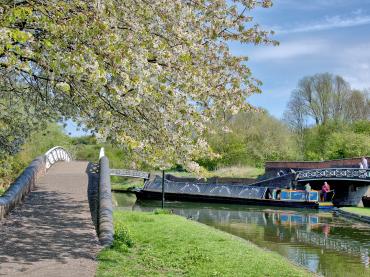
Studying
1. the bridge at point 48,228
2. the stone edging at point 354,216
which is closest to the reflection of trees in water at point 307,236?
the stone edging at point 354,216

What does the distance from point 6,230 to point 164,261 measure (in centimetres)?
373

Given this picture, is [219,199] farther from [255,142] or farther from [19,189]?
[19,189]

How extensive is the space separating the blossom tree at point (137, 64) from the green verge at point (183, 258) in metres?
2.12

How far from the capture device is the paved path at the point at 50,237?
833 cm

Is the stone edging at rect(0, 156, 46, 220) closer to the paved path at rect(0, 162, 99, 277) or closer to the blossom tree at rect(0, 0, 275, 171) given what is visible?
the paved path at rect(0, 162, 99, 277)

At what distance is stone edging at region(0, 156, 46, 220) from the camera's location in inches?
476

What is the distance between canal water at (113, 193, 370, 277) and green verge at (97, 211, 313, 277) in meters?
3.14

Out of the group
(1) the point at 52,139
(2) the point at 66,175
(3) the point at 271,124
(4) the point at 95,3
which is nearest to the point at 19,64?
(4) the point at 95,3

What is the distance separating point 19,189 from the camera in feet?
46.3

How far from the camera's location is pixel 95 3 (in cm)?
773

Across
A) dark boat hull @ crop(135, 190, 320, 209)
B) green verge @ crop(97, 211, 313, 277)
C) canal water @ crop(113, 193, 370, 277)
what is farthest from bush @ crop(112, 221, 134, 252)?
dark boat hull @ crop(135, 190, 320, 209)

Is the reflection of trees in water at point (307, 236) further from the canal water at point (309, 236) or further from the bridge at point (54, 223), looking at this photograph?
the bridge at point (54, 223)

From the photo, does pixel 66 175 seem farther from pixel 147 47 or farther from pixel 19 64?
pixel 19 64

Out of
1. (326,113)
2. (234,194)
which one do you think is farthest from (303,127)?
(234,194)
